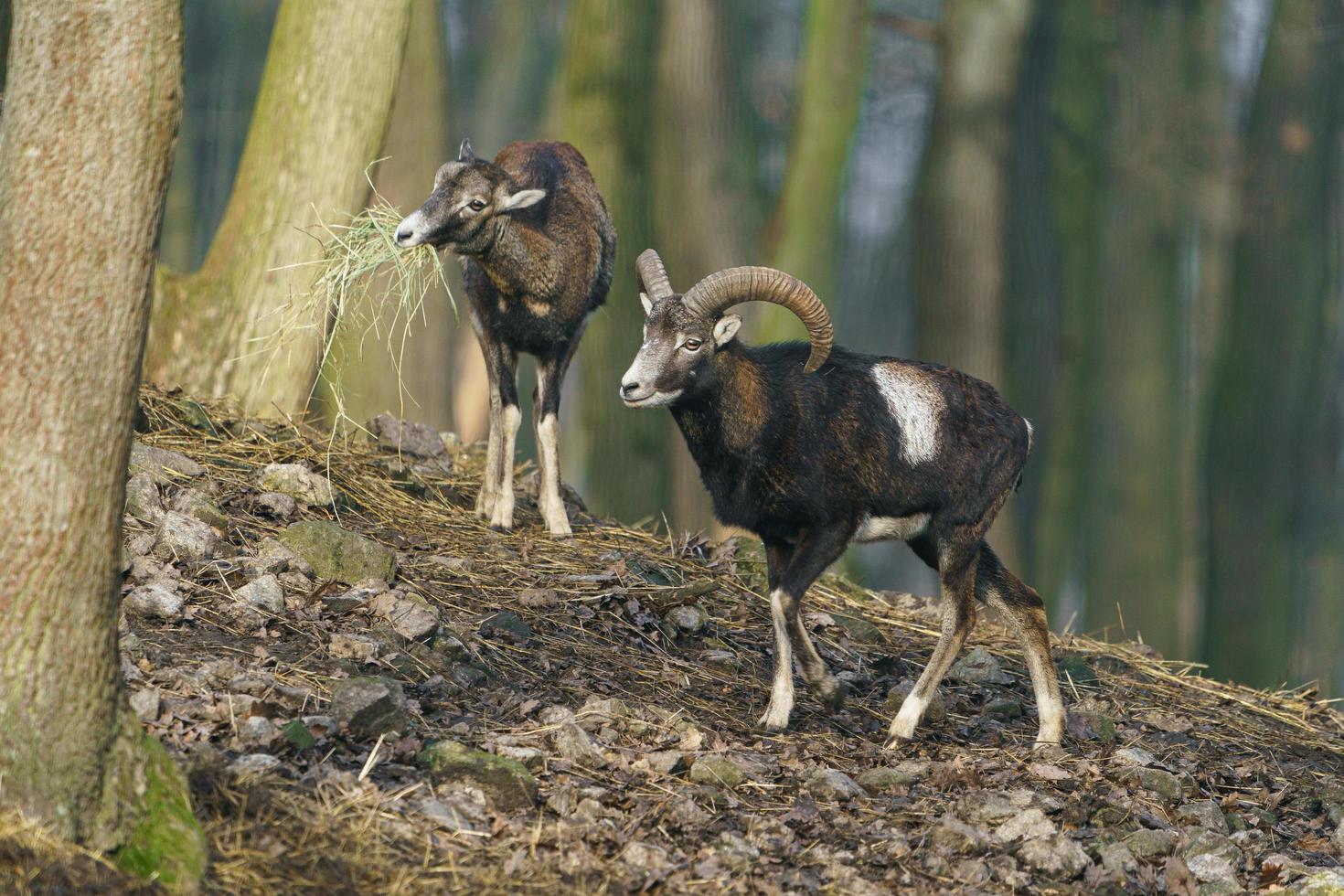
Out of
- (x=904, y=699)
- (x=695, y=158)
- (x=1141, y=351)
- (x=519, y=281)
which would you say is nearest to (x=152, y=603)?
(x=519, y=281)

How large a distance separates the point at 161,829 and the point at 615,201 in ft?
35.6

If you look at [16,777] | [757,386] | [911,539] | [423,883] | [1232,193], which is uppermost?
[1232,193]

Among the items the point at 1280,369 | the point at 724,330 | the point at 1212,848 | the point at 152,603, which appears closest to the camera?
the point at 1212,848

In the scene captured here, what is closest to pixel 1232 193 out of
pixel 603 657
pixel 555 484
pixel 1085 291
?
pixel 1085 291

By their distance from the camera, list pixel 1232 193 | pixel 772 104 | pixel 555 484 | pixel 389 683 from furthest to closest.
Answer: pixel 772 104
pixel 1232 193
pixel 555 484
pixel 389 683

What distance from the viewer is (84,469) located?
454 centimetres

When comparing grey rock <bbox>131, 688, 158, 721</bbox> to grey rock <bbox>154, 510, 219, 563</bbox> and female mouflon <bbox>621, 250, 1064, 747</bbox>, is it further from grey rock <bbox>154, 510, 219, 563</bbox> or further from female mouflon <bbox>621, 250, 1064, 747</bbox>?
female mouflon <bbox>621, 250, 1064, 747</bbox>

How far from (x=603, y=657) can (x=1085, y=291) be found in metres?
15.2

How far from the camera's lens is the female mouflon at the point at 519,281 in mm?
9062

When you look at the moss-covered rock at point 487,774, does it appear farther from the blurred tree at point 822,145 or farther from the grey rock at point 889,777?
the blurred tree at point 822,145

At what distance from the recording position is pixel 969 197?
1745cm

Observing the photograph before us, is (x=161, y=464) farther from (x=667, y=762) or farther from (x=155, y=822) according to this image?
(x=155, y=822)

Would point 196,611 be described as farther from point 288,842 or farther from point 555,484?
point 555,484

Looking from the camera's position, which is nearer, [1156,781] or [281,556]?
[1156,781]
